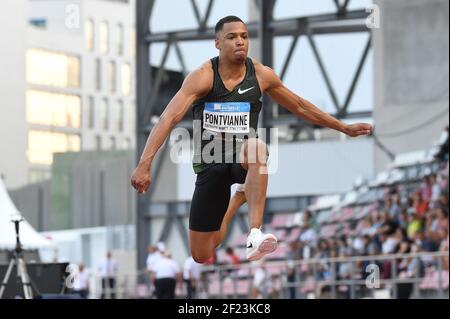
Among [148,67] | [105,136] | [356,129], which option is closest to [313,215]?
[148,67]

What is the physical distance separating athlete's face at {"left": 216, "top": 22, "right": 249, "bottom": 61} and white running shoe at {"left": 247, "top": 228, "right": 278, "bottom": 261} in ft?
3.58

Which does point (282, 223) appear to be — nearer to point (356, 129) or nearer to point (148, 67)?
point (148, 67)

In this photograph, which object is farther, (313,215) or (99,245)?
(99,245)

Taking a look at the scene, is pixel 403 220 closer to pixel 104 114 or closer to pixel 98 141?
pixel 98 141

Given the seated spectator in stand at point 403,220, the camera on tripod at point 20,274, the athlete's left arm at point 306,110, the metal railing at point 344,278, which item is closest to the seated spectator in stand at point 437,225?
the metal railing at point 344,278

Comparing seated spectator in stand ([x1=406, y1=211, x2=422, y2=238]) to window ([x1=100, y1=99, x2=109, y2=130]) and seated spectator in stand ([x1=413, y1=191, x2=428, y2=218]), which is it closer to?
seated spectator in stand ([x1=413, y1=191, x2=428, y2=218])

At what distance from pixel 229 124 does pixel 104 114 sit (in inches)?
1254

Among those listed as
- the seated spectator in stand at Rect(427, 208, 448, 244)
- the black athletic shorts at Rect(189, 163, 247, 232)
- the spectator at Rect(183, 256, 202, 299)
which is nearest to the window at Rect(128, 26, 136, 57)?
the spectator at Rect(183, 256, 202, 299)

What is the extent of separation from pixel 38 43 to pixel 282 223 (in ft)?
43.3

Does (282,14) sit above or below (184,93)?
above

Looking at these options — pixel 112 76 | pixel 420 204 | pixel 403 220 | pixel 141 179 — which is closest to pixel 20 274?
pixel 141 179

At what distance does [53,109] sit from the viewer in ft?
117
